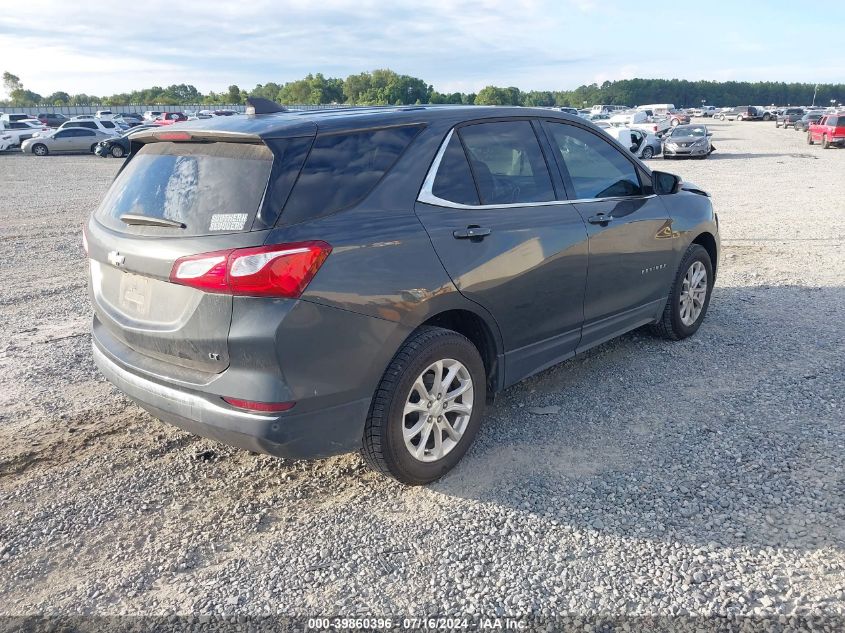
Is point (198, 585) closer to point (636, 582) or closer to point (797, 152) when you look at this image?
point (636, 582)

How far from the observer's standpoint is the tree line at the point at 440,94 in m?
86.5

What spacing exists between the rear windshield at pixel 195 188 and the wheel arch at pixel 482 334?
3.70 ft

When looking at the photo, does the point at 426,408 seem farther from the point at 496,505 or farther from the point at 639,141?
the point at 639,141

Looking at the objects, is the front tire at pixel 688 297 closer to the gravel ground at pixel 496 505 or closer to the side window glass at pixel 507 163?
the gravel ground at pixel 496 505

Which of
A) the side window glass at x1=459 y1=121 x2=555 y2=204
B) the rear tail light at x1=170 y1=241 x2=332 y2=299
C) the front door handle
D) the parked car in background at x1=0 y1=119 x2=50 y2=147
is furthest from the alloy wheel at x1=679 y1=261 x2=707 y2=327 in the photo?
the parked car in background at x1=0 y1=119 x2=50 y2=147

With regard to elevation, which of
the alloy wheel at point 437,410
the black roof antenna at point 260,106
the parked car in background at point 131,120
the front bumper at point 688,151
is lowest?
the alloy wheel at point 437,410

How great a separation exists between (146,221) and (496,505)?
85.4 inches

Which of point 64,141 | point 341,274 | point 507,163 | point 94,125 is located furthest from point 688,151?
point 64,141

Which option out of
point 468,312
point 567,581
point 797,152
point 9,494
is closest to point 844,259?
point 468,312

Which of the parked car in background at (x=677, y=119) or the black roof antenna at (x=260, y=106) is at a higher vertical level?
the parked car in background at (x=677, y=119)

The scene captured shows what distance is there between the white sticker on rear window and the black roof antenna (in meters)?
1.02

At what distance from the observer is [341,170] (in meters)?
3.09

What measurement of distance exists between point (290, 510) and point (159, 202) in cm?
162

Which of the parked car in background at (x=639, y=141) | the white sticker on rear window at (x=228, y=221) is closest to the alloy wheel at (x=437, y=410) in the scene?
the white sticker on rear window at (x=228, y=221)
